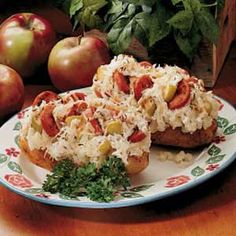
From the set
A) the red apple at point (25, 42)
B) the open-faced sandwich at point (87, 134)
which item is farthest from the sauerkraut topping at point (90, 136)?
the red apple at point (25, 42)

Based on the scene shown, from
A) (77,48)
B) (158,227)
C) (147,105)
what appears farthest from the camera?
(77,48)

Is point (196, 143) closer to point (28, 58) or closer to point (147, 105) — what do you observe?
point (147, 105)

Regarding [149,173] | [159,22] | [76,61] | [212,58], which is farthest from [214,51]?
[149,173]

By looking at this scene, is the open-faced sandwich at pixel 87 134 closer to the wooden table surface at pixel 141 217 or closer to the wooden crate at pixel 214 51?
the wooden table surface at pixel 141 217

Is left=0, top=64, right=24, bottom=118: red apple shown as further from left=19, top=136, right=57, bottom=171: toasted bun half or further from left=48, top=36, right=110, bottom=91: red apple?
left=19, top=136, right=57, bottom=171: toasted bun half

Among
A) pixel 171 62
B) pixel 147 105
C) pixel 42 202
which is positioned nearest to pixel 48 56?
pixel 171 62
